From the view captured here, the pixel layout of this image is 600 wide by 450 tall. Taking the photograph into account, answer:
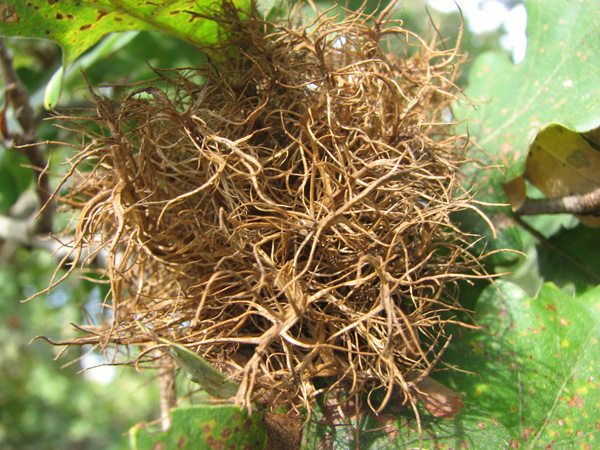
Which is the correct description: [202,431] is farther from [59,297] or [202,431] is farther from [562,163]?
[59,297]

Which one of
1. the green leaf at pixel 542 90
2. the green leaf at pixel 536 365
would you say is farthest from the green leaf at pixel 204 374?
the green leaf at pixel 542 90

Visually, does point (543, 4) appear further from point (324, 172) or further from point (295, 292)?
point (295, 292)

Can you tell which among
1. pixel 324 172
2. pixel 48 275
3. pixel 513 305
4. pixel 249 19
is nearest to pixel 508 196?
pixel 513 305

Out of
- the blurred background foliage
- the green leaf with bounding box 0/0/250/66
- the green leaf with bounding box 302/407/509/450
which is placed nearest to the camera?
the green leaf with bounding box 302/407/509/450

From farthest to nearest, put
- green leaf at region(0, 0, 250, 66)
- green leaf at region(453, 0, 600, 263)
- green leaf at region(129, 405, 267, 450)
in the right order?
green leaf at region(453, 0, 600, 263), green leaf at region(0, 0, 250, 66), green leaf at region(129, 405, 267, 450)

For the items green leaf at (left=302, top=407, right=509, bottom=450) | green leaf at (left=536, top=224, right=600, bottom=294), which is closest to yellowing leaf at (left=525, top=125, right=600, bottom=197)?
green leaf at (left=536, top=224, right=600, bottom=294)

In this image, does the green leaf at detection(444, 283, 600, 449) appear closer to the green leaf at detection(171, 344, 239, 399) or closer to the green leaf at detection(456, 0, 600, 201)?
the green leaf at detection(456, 0, 600, 201)
